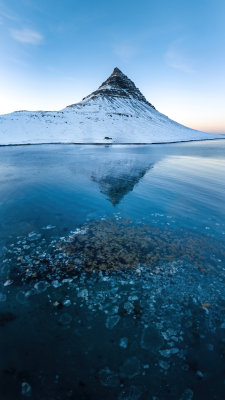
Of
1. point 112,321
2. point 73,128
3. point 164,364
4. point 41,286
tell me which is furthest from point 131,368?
point 73,128

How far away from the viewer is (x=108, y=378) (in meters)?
2.96

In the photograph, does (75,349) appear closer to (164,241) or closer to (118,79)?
(164,241)

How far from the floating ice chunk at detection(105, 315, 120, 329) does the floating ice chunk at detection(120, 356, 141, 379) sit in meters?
0.67

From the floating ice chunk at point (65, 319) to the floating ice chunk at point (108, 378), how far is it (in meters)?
1.11

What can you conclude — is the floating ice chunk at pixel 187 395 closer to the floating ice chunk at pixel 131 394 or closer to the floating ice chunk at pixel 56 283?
the floating ice chunk at pixel 131 394

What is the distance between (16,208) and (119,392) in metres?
8.97

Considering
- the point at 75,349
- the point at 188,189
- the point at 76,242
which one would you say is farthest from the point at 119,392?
the point at 188,189

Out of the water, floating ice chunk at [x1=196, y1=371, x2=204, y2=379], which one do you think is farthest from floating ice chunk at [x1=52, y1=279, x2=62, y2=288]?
floating ice chunk at [x1=196, y1=371, x2=204, y2=379]

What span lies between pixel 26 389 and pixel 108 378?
50.6 inches

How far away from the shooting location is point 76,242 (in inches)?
257

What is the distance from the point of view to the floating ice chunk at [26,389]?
8.99ft

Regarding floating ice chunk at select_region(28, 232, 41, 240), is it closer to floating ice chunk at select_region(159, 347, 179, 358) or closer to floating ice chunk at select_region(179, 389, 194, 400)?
floating ice chunk at select_region(159, 347, 179, 358)

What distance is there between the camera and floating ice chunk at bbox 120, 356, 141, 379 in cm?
301

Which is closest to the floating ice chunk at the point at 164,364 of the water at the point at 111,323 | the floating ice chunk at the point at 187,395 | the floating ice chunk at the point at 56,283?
the water at the point at 111,323
